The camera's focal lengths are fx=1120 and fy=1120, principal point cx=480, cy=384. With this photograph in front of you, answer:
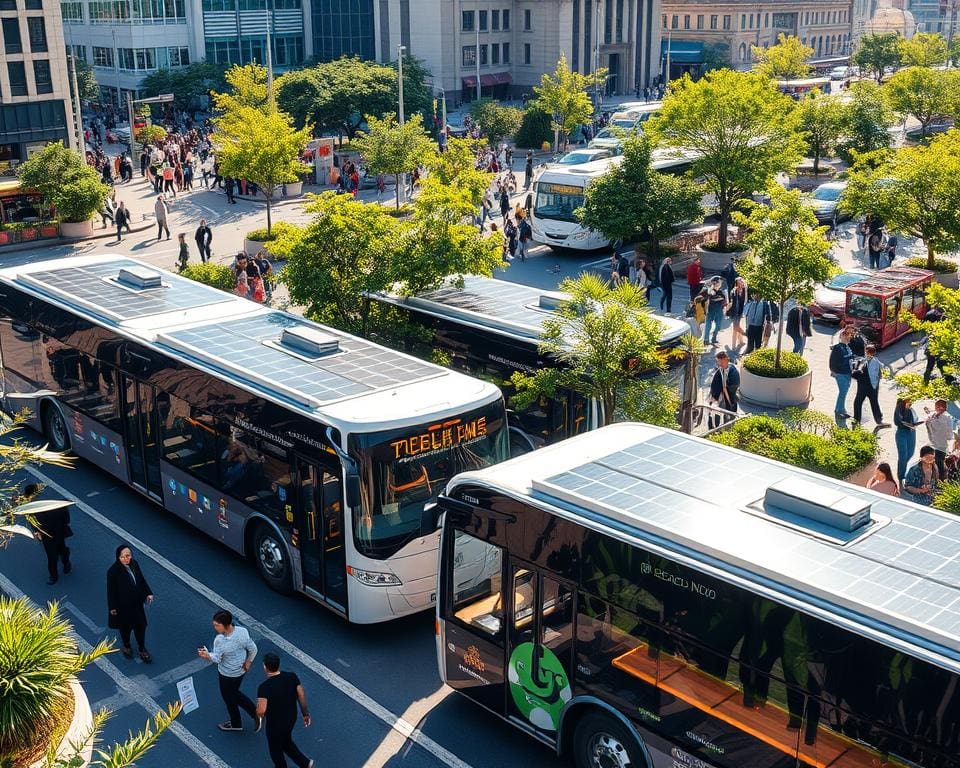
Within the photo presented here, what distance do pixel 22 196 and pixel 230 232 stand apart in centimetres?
783

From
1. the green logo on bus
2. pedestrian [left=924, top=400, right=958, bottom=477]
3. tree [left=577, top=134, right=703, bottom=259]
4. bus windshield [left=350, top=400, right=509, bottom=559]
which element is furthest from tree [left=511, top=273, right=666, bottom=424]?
tree [left=577, top=134, right=703, bottom=259]

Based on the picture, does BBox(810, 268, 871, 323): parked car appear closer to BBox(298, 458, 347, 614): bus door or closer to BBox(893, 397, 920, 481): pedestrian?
BBox(893, 397, 920, 481): pedestrian

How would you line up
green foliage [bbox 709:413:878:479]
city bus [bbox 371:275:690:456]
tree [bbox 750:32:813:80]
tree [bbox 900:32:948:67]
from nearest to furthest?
1. green foliage [bbox 709:413:878:479]
2. city bus [bbox 371:275:690:456]
3. tree [bbox 750:32:813:80]
4. tree [bbox 900:32:948:67]

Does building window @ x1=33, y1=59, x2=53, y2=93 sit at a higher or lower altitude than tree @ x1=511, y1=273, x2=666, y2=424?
higher

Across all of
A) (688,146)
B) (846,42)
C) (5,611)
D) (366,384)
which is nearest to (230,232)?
(688,146)

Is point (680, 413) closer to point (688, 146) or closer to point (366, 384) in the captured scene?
point (366, 384)

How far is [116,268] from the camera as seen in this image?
66.4ft

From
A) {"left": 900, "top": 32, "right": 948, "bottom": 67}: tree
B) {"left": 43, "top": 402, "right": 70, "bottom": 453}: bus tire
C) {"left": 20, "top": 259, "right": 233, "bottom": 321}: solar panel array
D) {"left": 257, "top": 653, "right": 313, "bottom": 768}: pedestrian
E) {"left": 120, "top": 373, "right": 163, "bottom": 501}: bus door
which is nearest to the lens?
{"left": 257, "top": 653, "right": 313, "bottom": 768}: pedestrian

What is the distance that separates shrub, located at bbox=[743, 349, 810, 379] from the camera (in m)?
21.4

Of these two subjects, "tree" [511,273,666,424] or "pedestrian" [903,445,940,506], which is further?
"pedestrian" [903,445,940,506]

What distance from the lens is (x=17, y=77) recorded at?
50750 millimetres

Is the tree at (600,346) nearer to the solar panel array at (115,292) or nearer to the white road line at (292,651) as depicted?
the white road line at (292,651)

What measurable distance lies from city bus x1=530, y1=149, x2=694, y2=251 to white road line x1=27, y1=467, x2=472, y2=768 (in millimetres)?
19938

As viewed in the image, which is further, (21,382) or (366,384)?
(21,382)
